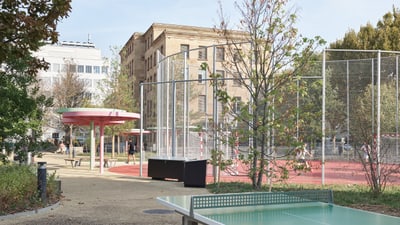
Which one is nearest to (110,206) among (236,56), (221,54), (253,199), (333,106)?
(236,56)

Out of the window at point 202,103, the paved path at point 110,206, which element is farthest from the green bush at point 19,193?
the window at point 202,103

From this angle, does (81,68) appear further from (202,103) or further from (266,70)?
(266,70)

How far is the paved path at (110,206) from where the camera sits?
942 centimetres

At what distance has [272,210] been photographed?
17.9 ft

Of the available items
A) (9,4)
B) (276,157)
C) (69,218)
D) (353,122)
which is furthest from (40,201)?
(353,122)

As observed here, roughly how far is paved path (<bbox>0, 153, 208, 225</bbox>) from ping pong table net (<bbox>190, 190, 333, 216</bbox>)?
3.59m

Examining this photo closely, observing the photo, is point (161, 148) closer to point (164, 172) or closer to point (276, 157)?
point (164, 172)

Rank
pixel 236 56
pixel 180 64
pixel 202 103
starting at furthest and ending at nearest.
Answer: pixel 202 103, pixel 180 64, pixel 236 56

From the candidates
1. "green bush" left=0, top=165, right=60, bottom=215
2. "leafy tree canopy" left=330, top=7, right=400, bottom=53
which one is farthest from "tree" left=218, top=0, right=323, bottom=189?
"leafy tree canopy" left=330, top=7, right=400, bottom=53

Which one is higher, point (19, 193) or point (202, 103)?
point (202, 103)

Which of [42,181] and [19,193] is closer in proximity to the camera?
[19,193]

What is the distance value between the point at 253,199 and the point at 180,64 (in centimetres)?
1606

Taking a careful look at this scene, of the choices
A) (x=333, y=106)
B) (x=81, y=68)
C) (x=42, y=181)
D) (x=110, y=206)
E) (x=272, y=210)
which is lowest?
(x=110, y=206)

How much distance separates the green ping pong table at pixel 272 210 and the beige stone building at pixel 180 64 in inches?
310
